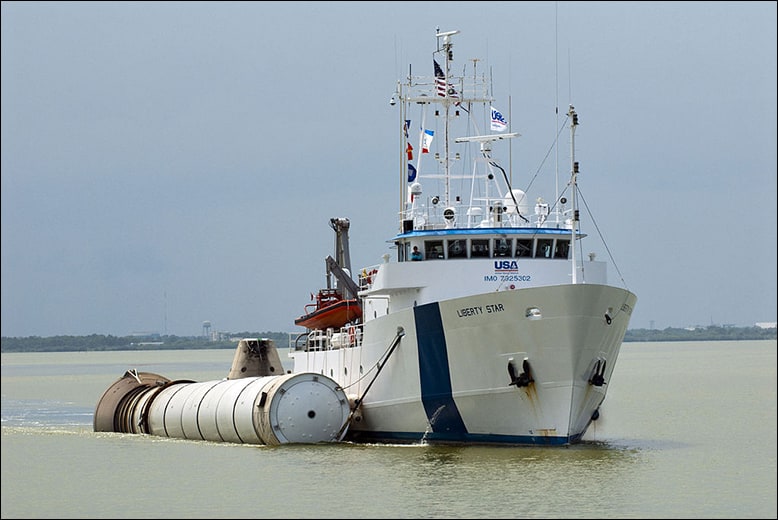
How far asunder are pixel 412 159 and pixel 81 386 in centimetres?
6018

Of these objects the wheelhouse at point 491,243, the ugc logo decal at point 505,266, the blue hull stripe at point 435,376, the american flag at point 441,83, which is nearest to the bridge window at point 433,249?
the wheelhouse at point 491,243

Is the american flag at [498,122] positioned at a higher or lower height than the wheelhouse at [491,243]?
higher

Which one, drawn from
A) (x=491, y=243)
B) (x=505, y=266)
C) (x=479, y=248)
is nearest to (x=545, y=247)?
(x=505, y=266)

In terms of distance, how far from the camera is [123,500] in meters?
26.8

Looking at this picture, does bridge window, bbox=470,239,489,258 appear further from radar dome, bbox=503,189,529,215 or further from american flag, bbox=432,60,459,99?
american flag, bbox=432,60,459,99

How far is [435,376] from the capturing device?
32.7 m

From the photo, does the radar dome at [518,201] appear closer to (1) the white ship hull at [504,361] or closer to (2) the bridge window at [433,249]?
(2) the bridge window at [433,249]

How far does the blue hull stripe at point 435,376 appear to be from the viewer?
32344 mm

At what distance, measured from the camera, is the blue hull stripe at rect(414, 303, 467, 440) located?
32344 mm

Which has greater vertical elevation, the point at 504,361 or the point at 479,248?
the point at 479,248

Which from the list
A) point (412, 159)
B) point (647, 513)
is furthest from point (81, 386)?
point (647, 513)

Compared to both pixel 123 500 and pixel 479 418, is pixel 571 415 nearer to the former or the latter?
pixel 479 418

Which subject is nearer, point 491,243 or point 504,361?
point 504,361

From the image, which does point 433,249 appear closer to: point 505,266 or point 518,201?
point 505,266
